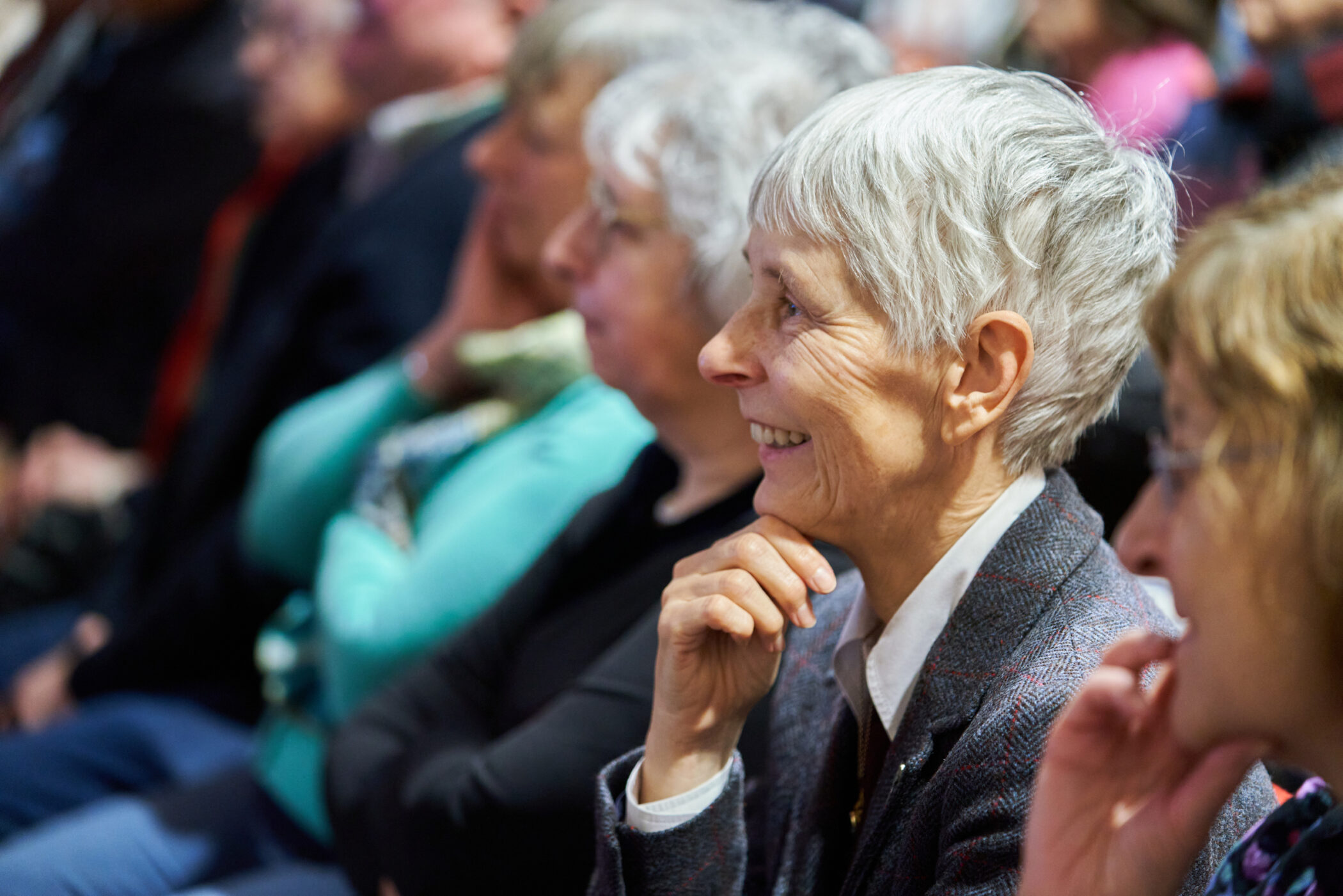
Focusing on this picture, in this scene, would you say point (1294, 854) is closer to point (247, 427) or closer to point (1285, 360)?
point (1285, 360)

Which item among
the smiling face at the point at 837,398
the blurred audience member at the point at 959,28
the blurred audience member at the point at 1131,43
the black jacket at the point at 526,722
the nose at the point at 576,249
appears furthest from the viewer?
the blurred audience member at the point at 959,28

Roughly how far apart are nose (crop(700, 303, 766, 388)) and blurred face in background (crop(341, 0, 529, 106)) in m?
2.17

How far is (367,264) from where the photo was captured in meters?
2.86

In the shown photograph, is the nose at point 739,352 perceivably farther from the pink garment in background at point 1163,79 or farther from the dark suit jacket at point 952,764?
the pink garment in background at point 1163,79

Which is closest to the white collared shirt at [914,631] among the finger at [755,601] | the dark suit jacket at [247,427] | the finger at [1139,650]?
the finger at [755,601]

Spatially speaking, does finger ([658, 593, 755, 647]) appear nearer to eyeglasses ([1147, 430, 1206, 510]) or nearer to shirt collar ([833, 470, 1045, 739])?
shirt collar ([833, 470, 1045, 739])

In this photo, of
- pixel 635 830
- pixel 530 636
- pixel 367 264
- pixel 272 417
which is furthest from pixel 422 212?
pixel 635 830

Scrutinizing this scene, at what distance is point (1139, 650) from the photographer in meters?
0.90

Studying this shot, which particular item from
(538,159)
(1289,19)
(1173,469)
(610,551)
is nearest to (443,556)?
(610,551)

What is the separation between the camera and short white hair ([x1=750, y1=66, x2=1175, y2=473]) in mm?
1101

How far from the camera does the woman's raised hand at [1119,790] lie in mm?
862

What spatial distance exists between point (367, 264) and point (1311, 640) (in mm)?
2406

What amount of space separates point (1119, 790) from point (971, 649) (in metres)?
0.23

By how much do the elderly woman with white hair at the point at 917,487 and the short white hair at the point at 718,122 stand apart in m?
0.44
